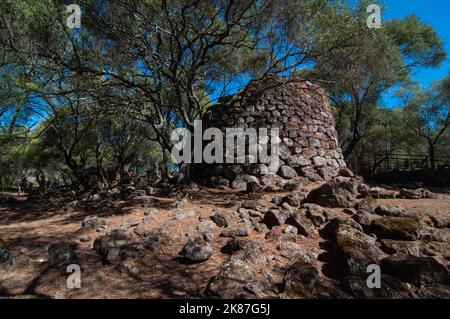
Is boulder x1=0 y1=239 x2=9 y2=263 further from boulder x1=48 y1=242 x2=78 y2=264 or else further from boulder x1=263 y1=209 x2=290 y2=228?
boulder x1=263 y1=209 x2=290 y2=228

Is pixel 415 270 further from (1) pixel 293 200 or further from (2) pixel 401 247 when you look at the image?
(1) pixel 293 200

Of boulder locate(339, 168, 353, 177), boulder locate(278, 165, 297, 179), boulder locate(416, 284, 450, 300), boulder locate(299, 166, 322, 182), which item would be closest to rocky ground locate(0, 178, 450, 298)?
boulder locate(416, 284, 450, 300)

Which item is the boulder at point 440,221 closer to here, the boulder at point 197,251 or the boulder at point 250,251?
the boulder at point 250,251

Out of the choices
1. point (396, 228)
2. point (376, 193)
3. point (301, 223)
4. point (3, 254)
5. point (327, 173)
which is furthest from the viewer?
point (327, 173)

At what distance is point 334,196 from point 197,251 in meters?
3.24

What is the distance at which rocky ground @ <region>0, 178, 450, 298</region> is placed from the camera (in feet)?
9.73

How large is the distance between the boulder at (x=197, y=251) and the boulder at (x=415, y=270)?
88.7 inches

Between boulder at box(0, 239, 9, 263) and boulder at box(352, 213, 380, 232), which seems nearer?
boulder at box(0, 239, 9, 263)

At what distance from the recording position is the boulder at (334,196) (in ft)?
17.8

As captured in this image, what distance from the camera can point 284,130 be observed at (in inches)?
328

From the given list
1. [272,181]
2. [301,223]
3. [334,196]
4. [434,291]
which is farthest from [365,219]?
[272,181]

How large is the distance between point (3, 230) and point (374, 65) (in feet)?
37.3

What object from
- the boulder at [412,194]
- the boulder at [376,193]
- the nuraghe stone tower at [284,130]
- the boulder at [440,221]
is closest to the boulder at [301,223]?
the boulder at [440,221]

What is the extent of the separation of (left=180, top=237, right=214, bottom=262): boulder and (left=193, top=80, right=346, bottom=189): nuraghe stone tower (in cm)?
375
